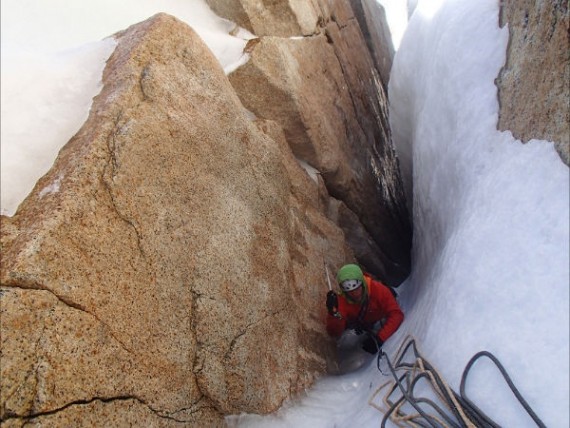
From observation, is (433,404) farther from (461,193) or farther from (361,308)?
(361,308)

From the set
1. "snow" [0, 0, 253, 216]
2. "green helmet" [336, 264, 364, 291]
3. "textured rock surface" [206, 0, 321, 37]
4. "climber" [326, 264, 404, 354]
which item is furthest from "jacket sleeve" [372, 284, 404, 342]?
"textured rock surface" [206, 0, 321, 37]

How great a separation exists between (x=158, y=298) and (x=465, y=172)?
2.76 m

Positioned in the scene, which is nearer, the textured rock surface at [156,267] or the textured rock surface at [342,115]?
the textured rock surface at [156,267]

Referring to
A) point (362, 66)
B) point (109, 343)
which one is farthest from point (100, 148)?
point (362, 66)

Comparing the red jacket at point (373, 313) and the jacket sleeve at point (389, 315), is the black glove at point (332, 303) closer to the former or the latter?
the red jacket at point (373, 313)

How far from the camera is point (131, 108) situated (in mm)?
3076

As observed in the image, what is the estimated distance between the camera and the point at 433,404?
2.54m

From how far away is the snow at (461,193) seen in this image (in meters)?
2.28

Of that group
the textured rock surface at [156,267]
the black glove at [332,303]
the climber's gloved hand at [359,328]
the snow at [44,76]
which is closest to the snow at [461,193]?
the snow at [44,76]

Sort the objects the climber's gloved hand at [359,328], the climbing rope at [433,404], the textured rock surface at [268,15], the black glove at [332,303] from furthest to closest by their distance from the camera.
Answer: the textured rock surface at [268,15]
the climber's gloved hand at [359,328]
the black glove at [332,303]
the climbing rope at [433,404]

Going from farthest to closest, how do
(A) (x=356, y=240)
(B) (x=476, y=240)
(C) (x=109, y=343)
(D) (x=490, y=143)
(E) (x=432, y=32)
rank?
(A) (x=356, y=240), (E) (x=432, y=32), (D) (x=490, y=143), (B) (x=476, y=240), (C) (x=109, y=343)

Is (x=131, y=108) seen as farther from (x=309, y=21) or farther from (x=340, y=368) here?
→ (x=309, y=21)

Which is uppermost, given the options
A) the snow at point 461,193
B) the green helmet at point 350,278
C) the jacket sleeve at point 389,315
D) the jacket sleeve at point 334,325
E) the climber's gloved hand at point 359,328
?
the snow at point 461,193

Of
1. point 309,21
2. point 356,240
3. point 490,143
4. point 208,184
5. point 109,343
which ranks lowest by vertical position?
point 356,240
